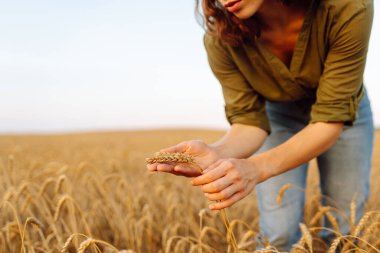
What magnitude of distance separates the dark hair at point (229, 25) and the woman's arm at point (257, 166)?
455mm

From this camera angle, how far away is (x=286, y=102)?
7.06 feet

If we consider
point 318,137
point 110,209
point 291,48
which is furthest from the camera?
point 110,209

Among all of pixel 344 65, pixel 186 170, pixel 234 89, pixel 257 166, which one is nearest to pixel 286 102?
pixel 234 89

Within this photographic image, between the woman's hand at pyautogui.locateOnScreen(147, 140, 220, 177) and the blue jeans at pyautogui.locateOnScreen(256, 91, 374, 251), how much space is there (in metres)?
0.76

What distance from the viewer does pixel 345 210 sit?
2.24 meters

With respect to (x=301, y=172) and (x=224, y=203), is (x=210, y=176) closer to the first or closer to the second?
(x=224, y=203)

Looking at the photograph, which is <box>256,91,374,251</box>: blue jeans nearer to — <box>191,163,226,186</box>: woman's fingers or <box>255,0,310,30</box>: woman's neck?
<box>255,0,310,30</box>: woman's neck

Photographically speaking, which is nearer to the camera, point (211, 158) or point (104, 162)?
point (211, 158)

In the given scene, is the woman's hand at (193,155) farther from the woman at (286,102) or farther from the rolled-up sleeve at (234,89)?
the rolled-up sleeve at (234,89)

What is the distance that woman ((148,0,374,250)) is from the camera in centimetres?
148

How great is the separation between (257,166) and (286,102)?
0.79m

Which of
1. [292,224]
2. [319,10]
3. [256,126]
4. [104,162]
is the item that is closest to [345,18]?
[319,10]

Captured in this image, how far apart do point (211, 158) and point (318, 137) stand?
430mm

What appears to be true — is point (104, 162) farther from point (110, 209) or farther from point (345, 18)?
point (345, 18)
